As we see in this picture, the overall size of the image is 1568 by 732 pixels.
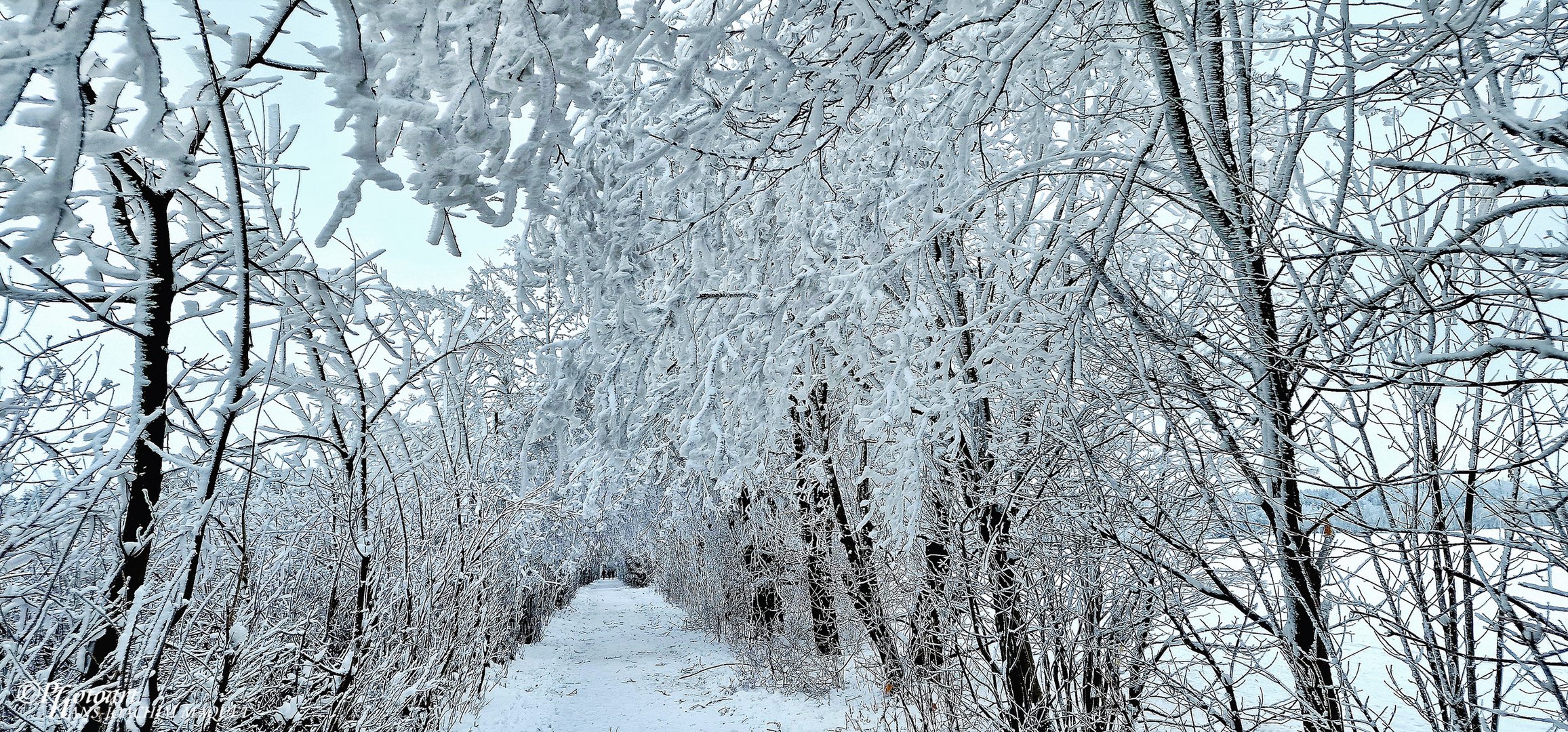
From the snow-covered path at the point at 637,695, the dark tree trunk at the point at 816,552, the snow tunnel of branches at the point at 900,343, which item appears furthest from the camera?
the snow-covered path at the point at 637,695

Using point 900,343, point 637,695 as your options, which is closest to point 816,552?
point 637,695

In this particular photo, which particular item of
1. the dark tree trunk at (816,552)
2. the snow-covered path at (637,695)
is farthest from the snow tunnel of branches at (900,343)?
the snow-covered path at (637,695)

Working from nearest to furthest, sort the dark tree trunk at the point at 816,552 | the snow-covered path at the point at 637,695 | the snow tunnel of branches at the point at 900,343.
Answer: the snow tunnel of branches at the point at 900,343
the dark tree trunk at the point at 816,552
the snow-covered path at the point at 637,695

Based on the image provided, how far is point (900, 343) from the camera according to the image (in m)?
4.29

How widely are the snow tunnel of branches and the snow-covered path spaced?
13.7 feet

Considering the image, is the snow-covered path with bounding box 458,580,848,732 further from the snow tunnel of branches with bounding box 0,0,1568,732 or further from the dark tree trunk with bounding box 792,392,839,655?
the snow tunnel of branches with bounding box 0,0,1568,732

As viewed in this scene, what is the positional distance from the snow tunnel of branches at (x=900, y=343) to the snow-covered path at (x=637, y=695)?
4175mm

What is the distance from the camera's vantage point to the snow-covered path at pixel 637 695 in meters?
8.97

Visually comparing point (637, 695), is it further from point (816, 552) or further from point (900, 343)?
point (900, 343)

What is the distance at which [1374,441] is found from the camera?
2.67 meters

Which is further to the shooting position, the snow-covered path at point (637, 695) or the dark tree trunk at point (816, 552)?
the snow-covered path at point (637, 695)

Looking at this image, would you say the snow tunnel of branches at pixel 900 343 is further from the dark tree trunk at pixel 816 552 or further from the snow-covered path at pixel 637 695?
the snow-covered path at pixel 637 695

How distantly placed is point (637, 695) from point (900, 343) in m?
8.89

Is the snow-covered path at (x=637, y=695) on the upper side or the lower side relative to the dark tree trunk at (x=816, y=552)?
lower
